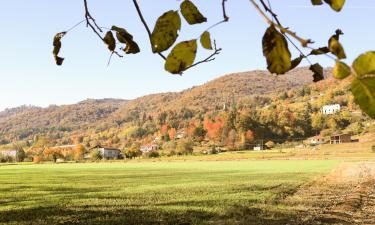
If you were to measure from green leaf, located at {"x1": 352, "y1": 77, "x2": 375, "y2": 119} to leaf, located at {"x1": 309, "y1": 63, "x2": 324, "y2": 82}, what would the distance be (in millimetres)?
215

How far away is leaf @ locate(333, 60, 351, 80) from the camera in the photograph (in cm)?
39

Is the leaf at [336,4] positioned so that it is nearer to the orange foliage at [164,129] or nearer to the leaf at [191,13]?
the leaf at [191,13]

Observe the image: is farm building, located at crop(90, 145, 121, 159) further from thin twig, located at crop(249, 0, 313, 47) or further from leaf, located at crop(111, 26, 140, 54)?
thin twig, located at crop(249, 0, 313, 47)

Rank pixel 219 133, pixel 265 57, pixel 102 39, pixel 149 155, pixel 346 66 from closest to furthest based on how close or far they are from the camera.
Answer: pixel 346 66
pixel 265 57
pixel 102 39
pixel 149 155
pixel 219 133

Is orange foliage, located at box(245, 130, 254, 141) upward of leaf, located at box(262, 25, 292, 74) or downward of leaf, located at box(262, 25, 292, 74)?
upward

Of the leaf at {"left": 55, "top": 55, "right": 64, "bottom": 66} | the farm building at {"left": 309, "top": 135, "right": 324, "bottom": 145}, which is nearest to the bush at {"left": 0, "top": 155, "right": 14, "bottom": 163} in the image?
the farm building at {"left": 309, "top": 135, "right": 324, "bottom": 145}

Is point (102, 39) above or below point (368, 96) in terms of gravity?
above

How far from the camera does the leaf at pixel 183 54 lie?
56cm

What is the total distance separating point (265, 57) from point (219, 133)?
144868mm

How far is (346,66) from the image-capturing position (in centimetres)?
39

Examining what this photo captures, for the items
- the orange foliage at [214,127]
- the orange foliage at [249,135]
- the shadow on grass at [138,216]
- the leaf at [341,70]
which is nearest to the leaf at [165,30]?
the leaf at [341,70]

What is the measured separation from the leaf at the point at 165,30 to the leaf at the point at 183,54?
23mm

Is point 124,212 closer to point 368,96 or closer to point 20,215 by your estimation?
point 20,215

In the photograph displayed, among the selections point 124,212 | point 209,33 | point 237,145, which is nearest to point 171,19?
point 209,33
